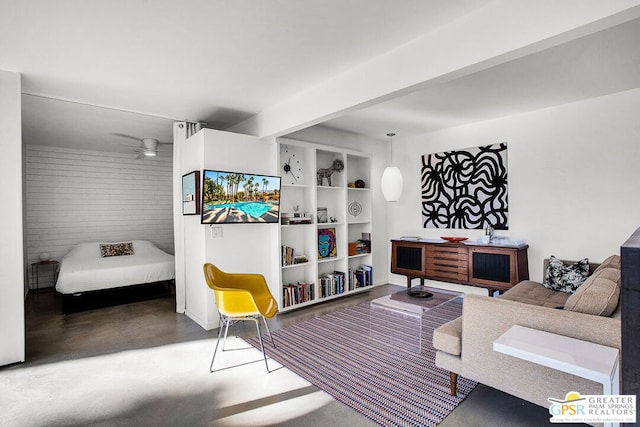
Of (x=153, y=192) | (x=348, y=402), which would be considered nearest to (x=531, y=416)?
(x=348, y=402)

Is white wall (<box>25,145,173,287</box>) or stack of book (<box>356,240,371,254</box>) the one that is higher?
white wall (<box>25,145,173,287</box>)

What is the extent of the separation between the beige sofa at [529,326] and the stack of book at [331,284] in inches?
100

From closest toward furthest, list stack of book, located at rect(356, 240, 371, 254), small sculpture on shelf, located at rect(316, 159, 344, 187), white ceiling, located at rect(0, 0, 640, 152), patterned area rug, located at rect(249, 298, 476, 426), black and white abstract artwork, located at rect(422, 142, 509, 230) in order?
1. white ceiling, located at rect(0, 0, 640, 152)
2. patterned area rug, located at rect(249, 298, 476, 426)
3. black and white abstract artwork, located at rect(422, 142, 509, 230)
4. small sculpture on shelf, located at rect(316, 159, 344, 187)
5. stack of book, located at rect(356, 240, 371, 254)

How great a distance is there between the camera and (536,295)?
11.4ft

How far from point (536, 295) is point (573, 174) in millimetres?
1687

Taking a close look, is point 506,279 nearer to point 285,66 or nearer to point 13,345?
point 285,66

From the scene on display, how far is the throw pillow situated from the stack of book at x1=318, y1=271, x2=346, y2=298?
2.55 m

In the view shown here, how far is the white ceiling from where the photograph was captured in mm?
2180

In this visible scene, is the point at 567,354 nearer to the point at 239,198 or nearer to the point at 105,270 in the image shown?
the point at 239,198

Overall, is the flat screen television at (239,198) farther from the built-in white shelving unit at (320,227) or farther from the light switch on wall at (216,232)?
the built-in white shelving unit at (320,227)

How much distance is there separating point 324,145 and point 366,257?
6.52 ft

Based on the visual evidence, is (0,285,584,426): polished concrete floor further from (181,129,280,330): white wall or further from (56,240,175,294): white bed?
(56,240,175,294): white bed

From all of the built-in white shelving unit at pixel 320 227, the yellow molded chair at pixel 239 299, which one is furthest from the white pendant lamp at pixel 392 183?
the yellow molded chair at pixel 239 299

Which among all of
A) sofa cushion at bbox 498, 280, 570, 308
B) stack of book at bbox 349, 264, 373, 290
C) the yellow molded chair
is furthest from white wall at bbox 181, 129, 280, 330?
sofa cushion at bbox 498, 280, 570, 308
